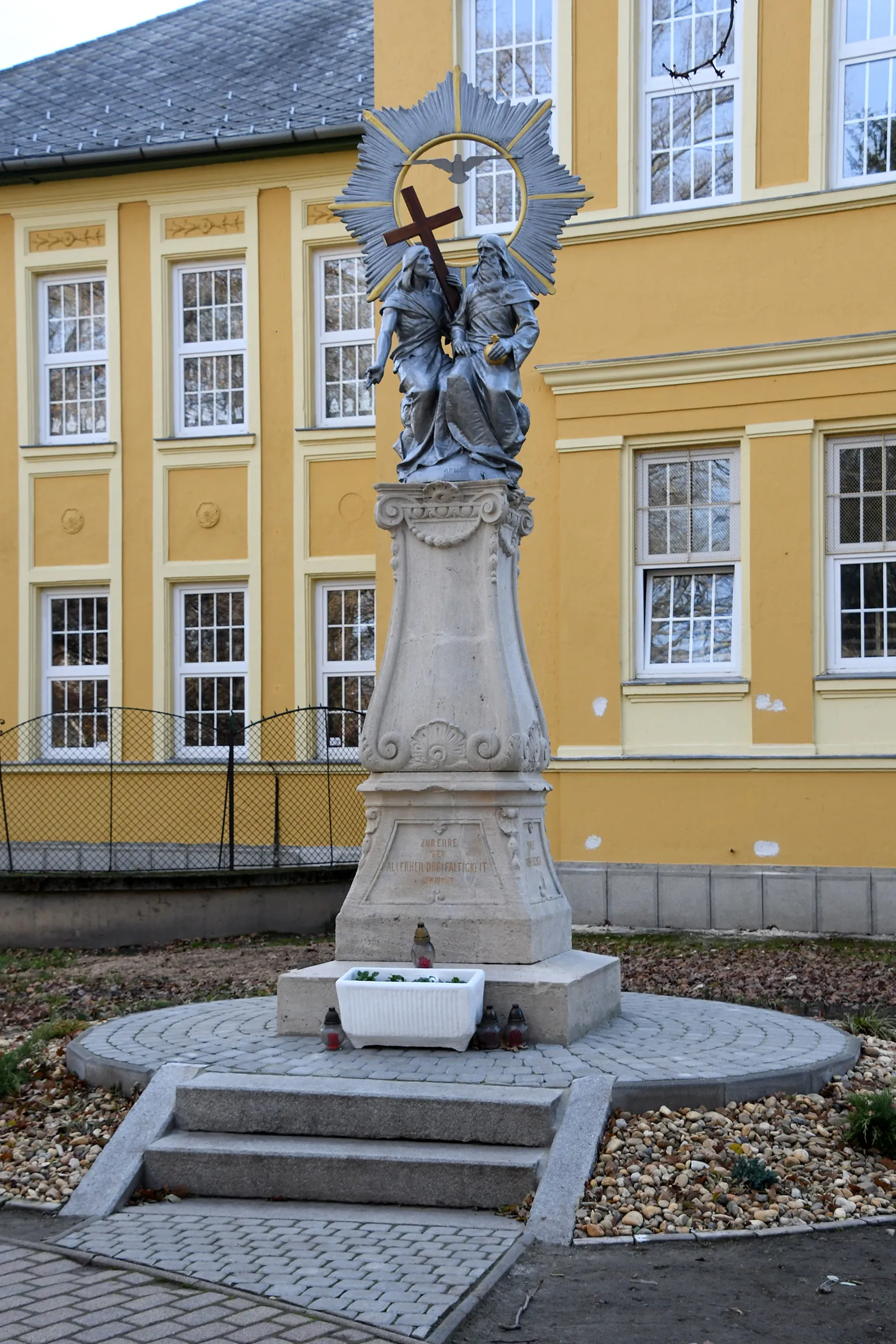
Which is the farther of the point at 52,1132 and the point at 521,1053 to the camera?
the point at 521,1053

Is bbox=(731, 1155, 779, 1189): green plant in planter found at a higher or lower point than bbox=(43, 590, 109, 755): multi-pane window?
lower

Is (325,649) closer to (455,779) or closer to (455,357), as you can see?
(455,357)

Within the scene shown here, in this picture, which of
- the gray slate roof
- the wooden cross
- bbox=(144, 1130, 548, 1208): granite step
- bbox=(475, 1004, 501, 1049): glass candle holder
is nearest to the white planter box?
bbox=(475, 1004, 501, 1049): glass candle holder

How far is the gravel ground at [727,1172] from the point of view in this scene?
5.82 meters

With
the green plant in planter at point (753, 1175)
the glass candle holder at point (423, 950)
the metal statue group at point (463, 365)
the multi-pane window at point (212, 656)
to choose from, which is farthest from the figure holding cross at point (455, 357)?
the multi-pane window at point (212, 656)

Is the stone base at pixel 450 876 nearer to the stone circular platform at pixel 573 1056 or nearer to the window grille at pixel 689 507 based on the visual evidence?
the stone circular platform at pixel 573 1056

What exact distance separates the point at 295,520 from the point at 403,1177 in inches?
513

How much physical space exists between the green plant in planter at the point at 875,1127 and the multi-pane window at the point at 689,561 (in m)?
8.37

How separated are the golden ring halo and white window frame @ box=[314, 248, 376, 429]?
976cm

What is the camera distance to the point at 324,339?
1891 centimetres

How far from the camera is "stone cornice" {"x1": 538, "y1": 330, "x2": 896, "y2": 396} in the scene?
1402 centimetres

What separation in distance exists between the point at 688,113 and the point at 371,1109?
11.1 metres

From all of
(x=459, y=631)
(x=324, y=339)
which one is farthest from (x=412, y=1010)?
(x=324, y=339)

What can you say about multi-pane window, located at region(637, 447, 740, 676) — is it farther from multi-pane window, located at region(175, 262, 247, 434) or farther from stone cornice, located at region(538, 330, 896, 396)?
multi-pane window, located at region(175, 262, 247, 434)
